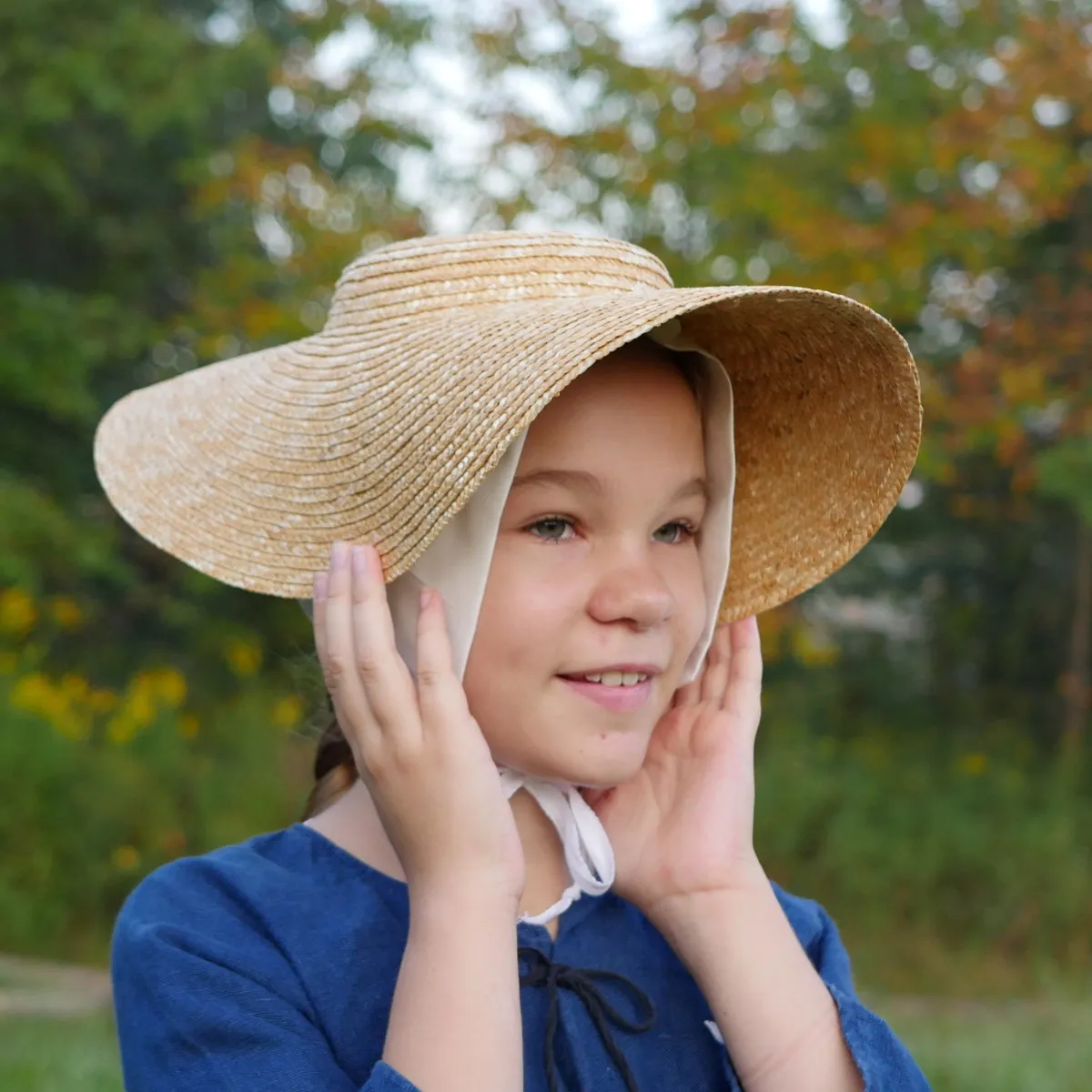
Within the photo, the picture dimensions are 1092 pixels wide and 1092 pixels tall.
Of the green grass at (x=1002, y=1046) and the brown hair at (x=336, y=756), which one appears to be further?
the green grass at (x=1002, y=1046)

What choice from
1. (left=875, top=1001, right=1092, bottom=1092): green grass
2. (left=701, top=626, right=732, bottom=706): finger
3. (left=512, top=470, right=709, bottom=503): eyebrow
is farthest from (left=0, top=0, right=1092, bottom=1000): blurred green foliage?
(left=512, top=470, right=709, bottom=503): eyebrow

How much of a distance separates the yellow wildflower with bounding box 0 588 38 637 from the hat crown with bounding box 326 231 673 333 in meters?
5.08

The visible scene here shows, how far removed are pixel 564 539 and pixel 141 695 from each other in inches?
226

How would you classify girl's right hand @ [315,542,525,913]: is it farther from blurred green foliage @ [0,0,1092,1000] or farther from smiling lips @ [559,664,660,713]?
blurred green foliage @ [0,0,1092,1000]

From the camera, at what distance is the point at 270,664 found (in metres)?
9.53

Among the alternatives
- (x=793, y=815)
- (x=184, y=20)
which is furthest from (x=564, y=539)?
(x=184, y=20)

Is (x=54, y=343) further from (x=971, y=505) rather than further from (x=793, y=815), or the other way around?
(x=971, y=505)

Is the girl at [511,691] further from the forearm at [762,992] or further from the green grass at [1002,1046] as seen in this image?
the green grass at [1002,1046]

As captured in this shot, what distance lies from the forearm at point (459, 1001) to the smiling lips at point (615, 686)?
0.97 feet

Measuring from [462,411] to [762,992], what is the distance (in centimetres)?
85

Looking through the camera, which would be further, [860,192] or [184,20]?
[184,20]

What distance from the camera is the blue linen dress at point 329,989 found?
1.74m

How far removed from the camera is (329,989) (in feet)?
6.02

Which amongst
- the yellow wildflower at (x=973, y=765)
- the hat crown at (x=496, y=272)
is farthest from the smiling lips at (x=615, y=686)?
the yellow wildflower at (x=973, y=765)
